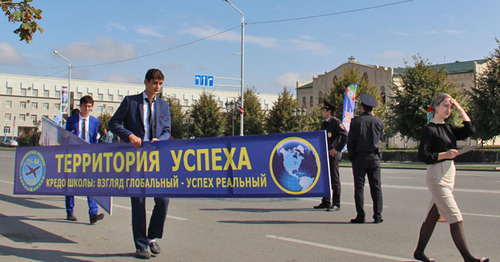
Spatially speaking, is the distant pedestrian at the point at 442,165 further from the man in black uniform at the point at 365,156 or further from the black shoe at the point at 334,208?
the black shoe at the point at 334,208

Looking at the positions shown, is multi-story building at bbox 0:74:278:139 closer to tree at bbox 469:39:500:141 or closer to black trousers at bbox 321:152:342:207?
tree at bbox 469:39:500:141

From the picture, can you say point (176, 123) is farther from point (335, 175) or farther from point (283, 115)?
point (335, 175)

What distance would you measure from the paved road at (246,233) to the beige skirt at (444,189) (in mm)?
810

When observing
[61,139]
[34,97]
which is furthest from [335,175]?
[34,97]

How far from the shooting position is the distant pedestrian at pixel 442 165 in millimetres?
4520

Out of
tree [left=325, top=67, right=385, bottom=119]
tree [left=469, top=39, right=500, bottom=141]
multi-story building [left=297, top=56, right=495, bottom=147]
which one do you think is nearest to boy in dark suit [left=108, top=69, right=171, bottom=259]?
tree [left=469, top=39, right=500, bottom=141]

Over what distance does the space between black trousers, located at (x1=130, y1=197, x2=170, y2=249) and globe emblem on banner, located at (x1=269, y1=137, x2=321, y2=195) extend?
138 centimetres

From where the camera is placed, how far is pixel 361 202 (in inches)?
285

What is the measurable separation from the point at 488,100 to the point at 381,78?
132ft

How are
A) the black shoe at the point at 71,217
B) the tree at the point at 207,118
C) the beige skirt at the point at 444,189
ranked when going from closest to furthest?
the beige skirt at the point at 444,189 → the black shoe at the point at 71,217 → the tree at the point at 207,118

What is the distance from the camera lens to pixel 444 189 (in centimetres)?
458

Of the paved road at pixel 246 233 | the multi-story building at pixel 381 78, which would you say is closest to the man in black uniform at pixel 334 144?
the paved road at pixel 246 233

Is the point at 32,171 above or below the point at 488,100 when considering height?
below

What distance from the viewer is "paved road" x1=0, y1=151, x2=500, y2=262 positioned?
17.5 ft
